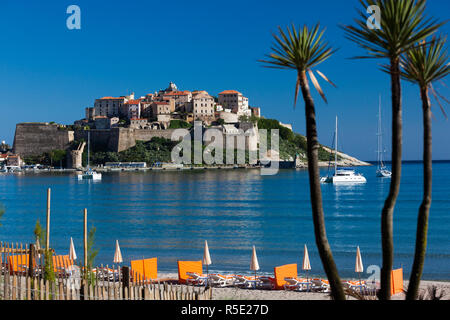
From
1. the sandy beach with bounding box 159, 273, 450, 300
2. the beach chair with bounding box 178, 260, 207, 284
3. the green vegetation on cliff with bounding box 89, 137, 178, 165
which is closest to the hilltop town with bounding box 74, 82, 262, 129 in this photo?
the green vegetation on cliff with bounding box 89, 137, 178, 165

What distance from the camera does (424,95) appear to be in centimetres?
523

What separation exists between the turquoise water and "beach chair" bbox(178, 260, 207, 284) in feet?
9.29

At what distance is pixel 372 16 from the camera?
4.91 metres

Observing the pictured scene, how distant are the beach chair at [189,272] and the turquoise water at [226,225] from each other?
2832 millimetres

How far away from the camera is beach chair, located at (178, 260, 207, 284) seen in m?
12.1

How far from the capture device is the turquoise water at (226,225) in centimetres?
1780

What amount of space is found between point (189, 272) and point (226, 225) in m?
15.0

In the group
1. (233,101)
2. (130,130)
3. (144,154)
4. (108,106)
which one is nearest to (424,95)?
(130,130)

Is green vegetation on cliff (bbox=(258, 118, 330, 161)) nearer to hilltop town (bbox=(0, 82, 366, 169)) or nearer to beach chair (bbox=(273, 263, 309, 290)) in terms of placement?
hilltop town (bbox=(0, 82, 366, 169))

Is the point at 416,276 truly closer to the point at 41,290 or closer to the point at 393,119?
the point at 393,119

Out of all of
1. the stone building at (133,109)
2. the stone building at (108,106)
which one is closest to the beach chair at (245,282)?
the stone building at (133,109)

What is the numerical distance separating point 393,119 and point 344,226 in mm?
22992

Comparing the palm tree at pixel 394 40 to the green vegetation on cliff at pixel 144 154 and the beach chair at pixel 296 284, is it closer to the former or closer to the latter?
the beach chair at pixel 296 284
